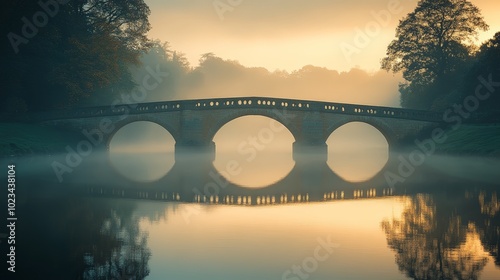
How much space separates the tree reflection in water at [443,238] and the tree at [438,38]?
42317 mm

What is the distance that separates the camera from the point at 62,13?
51125 millimetres

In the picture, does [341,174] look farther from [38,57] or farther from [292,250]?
[38,57]

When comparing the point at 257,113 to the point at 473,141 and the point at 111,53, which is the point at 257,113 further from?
the point at 473,141

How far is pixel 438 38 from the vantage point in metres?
63.3

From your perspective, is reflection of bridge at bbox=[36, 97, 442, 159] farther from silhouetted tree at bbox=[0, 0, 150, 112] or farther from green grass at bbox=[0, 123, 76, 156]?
green grass at bbox=[0, 123, 76, 156]

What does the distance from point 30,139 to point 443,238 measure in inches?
1464

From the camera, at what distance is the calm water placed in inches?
522

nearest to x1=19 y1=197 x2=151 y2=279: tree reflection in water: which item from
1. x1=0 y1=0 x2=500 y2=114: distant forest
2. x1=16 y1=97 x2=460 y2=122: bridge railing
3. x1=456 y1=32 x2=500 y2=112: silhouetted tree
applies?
x1=0 y1=0 x2=500 y2=114: distant forest

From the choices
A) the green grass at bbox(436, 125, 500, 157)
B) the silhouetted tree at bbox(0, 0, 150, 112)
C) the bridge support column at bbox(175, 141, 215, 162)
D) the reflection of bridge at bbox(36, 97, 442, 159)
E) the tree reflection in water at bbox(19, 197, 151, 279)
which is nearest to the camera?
the tree reflection in water at bbox(19, 197, 151, 279)

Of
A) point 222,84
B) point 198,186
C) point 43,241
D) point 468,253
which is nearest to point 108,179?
point 198,186

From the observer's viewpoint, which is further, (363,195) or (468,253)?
(363,195)

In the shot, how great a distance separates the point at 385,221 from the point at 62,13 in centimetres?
3954

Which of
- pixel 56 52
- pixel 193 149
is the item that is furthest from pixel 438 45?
pixel 56 52

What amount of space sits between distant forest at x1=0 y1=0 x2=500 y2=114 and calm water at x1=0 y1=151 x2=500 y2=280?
61.6 feet
